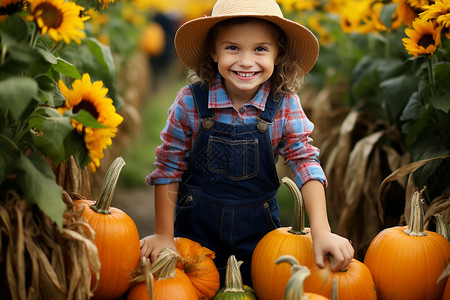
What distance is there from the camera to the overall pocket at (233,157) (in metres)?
2.35

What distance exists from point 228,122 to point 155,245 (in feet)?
1.82

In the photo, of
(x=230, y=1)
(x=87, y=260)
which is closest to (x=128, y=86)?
(x=230, y=1)

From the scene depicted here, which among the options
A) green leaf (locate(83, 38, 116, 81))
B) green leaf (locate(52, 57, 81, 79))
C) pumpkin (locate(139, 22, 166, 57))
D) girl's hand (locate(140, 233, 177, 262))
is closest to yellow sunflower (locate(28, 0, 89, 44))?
green leaf (locate(52, 57, 81, 79))

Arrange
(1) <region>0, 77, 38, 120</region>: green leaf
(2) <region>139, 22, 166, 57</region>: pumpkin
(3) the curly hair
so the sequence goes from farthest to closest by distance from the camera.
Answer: (2) <region>139, 22, 166, 57</region>: pumpkin → (3) the curly hair → (1) <region>0, 77, 38, 120</region>: green leaf

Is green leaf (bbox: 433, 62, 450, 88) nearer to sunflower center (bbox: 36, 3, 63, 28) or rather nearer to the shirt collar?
the shirt collar

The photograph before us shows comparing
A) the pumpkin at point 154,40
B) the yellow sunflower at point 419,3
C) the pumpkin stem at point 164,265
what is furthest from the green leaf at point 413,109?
the pumpkin at point 154,40

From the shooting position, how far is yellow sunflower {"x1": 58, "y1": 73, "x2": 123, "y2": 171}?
1.83 m

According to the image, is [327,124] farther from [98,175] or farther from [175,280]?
[175,280]

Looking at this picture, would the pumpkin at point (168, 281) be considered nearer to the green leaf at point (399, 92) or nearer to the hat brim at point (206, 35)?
the hat brim at point (206, 35)

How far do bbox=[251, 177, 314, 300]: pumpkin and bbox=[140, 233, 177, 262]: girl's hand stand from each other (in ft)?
1.10

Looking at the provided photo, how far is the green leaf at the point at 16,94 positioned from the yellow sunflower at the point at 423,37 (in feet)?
5.08

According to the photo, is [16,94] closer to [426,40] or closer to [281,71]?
[281,71]

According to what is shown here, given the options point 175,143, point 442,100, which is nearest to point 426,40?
point 442,100

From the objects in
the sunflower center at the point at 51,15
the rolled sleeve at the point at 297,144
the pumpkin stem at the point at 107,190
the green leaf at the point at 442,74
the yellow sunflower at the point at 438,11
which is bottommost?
the pumpkin stem at the point at 107,190
